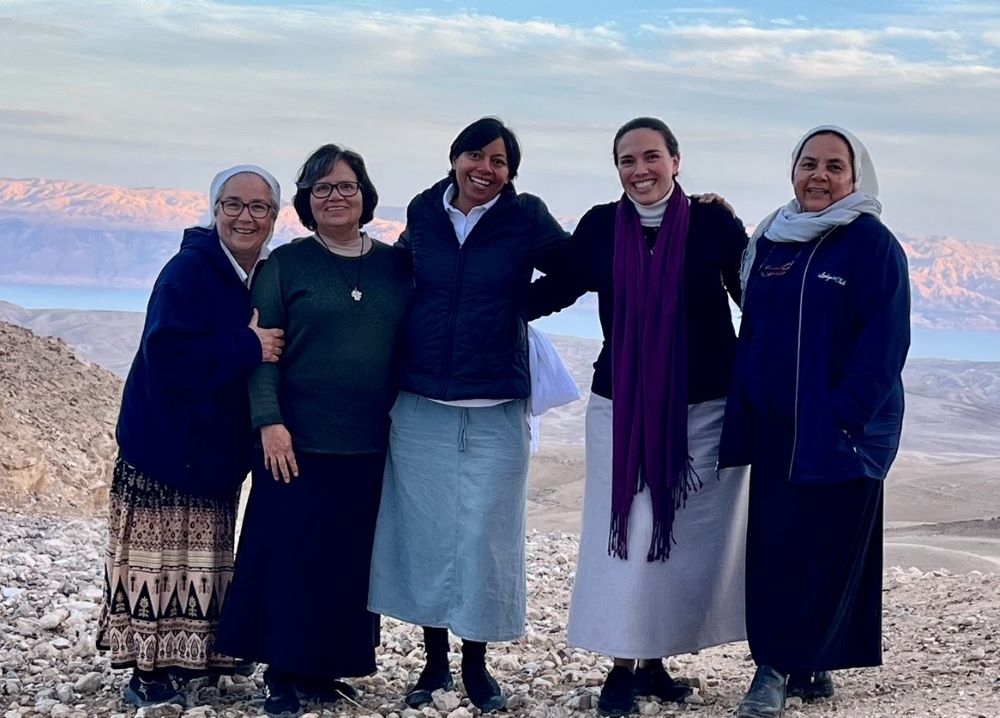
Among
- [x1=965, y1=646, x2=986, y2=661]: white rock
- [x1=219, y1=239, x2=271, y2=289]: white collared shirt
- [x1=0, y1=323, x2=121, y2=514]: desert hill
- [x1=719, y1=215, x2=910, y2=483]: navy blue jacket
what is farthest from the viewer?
[x1=0, y1=323, x2=121, y2=514]: desert hill

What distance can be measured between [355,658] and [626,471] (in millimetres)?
1365

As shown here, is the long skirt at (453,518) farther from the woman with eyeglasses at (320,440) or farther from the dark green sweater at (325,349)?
the dark green sweater at (325,349)

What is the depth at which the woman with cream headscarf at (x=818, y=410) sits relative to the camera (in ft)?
15.5

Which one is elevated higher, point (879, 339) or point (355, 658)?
point (879, 339)

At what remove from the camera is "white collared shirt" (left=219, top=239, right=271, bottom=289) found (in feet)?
16.5

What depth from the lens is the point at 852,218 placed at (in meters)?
4.79

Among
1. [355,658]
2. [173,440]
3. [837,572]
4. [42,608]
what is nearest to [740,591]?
[837,572]

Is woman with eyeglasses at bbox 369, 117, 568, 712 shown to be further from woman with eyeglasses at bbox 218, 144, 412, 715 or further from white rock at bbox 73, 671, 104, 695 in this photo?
white rock at bbox 73, 671, 104, 695

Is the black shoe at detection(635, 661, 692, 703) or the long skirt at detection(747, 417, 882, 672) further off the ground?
the long skirt at detection(747, 417, 882, 672)

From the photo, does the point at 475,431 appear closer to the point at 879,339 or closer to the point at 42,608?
the point at 879,339

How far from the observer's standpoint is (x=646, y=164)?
193 inches

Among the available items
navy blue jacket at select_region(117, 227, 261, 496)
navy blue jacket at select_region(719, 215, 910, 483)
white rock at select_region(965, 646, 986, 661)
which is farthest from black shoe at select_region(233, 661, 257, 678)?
white rock at select_region(965, 646, 986, 661)

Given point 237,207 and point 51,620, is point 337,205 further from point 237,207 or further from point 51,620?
point 51,620

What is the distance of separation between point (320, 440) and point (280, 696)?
1.08 metres
